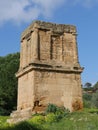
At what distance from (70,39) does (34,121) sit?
6180 mm

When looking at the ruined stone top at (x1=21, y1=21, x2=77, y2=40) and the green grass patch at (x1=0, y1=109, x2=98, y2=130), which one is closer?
the green grass patch at (x1=0, y1=109, x2=98, y2=130)

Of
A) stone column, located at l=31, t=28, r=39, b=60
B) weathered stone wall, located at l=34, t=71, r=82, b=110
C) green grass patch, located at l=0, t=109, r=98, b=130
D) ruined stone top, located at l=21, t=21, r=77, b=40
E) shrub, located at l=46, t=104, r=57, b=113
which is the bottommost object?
green grass patch, located at l=0, t=109, r=98, b=130

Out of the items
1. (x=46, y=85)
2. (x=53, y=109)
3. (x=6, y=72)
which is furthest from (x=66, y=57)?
(x=6, y=72)

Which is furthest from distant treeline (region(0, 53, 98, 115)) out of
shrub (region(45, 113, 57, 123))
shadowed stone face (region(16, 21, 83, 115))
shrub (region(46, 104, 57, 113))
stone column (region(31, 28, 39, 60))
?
shrub (region(45, 113, 57, 123))

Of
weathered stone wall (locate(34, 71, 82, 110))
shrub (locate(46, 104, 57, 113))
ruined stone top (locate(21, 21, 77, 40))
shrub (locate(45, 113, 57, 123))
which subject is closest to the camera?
shrub (locate(45, 113, 57, 123))

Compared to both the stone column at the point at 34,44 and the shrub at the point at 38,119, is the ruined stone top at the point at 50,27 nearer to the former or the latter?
the stone column at the point at 34,44

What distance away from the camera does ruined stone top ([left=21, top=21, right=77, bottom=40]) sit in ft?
55.9

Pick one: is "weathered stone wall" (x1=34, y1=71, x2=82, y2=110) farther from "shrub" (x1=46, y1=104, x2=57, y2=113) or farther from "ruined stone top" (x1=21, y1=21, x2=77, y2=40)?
"ruined stone top" (x1=21, y1=21, x2=77, y2=40)

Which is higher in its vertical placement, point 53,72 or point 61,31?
point 61,31

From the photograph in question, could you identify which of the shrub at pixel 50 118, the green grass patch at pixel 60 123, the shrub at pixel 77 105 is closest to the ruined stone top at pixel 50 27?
the shrub at pixel 77 105

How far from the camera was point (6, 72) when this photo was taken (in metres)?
35.7

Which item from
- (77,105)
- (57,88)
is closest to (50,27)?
(57,88)

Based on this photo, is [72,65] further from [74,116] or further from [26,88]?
[74,116]

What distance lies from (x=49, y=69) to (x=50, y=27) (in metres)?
2.51
